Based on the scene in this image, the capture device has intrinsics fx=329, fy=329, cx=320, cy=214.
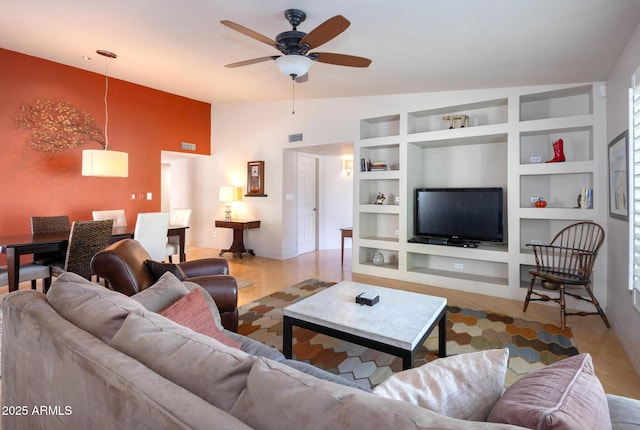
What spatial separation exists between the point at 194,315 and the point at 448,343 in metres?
2.11

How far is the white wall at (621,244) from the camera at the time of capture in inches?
94.7

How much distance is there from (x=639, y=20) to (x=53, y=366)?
3.74 metres

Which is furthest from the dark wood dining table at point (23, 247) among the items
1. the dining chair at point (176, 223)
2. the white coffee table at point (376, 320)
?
the white coffee table at point (376, 320)

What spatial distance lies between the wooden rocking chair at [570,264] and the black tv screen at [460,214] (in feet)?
1.95

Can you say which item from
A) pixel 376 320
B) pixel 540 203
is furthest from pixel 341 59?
pixel 540 203

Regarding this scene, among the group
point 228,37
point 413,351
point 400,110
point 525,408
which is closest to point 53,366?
point 525,408

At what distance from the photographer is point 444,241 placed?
4.36 meters

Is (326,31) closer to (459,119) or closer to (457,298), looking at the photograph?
(459,119)

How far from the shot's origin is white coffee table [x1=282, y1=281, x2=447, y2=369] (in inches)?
73.5

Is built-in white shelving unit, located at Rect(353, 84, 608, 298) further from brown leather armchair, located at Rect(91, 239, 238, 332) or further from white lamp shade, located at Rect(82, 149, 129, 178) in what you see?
white lamp shade, located at Rect(82, 149, 129, 178)

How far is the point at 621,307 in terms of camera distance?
2.79 meters

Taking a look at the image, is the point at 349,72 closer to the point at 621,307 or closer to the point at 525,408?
the point at 621,307

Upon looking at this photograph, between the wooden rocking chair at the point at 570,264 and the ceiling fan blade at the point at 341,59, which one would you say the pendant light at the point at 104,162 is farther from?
the wooden rocking chair at the point at 570,264

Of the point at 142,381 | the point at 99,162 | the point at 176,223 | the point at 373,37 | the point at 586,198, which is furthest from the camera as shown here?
the point at 176,223
